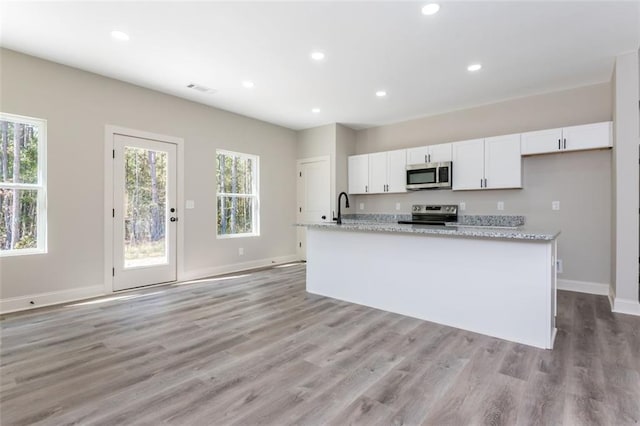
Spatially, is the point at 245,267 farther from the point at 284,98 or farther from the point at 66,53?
the point at 66,53

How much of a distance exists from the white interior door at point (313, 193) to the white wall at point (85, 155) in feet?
5.39

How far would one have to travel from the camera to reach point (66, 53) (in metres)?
3.46

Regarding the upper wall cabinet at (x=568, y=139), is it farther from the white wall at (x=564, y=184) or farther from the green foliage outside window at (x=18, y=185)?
the green foliage outside window at (x=18, y=185)

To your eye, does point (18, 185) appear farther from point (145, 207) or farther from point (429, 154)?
point (429, 154)

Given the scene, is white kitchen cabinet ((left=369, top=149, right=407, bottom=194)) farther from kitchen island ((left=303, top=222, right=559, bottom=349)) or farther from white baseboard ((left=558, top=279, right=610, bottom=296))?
white baseboard ((left=558, top=279, right=610, bottom=296))

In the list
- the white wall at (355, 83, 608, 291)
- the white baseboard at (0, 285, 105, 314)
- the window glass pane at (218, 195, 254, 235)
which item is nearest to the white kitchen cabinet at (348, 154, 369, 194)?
the white wall at (355, 83, 608, 291)

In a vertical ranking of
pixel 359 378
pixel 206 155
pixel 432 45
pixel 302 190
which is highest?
pixel 432 45

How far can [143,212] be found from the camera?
177 inches

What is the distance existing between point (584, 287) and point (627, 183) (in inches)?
62.1

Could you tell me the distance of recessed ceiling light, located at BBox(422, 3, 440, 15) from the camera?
8.54 feet

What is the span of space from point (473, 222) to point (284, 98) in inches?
139

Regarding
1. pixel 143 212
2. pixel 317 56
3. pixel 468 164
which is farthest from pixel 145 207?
pixel 468 164

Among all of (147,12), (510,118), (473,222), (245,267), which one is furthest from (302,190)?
(147,12)

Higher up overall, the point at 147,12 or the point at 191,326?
the point at 147,12
